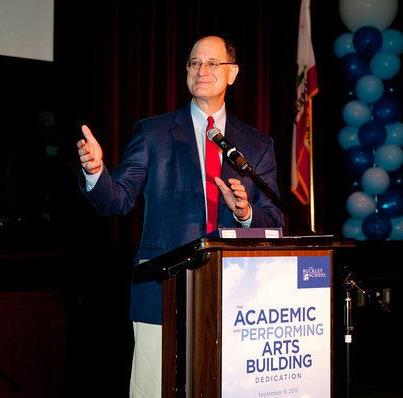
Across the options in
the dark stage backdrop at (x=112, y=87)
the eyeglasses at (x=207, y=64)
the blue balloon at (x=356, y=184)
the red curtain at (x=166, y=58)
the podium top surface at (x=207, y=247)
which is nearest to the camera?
the podium top surface at (x=207, y=247)

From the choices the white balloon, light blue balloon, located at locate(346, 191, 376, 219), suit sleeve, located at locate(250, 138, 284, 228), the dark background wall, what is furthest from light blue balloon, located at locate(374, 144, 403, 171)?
suit sleeve, located at locate(250, 138, 284, 228)

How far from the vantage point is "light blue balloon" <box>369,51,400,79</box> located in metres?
4.16

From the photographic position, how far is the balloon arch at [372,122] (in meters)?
4.14

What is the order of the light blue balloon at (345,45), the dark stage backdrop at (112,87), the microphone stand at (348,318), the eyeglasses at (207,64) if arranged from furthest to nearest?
the light blue balloon at (345,45)
the dark stage backdrop at (112,87)
the eyeglasses at (207,64)
the microphone stand at (348,318)

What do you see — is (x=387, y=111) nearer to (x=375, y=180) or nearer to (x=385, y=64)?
(x=385, y=64)

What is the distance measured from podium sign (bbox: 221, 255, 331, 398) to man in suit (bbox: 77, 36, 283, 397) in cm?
22

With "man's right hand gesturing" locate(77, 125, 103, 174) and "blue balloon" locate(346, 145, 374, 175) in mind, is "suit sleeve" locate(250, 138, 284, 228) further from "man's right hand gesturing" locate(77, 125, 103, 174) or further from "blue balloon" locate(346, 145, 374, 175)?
"blue balloon" locate(346, 145, 374, 175)

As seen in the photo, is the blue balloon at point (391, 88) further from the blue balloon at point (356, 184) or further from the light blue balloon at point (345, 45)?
the blue balloon at point (356, 184)

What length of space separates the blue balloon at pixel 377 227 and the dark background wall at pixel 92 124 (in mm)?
633

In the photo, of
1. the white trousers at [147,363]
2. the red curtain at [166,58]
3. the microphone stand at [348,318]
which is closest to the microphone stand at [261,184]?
the microphone stand at [348,318]

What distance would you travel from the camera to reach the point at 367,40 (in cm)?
415

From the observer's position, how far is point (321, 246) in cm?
155

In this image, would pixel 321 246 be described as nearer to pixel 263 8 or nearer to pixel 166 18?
pixel 166 18

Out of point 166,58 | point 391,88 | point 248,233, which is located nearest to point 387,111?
point 391,88
